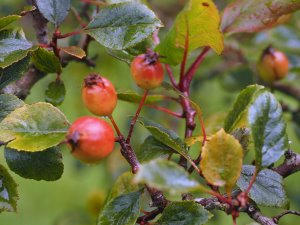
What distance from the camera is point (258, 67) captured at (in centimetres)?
136

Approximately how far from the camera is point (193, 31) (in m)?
0.94

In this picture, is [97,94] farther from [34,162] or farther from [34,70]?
[34,70]

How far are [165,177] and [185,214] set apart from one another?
0.17 metres

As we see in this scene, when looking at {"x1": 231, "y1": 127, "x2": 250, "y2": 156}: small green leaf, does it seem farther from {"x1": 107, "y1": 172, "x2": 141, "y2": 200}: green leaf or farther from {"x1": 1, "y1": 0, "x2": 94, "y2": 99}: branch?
{"x1": 1, "y1": 0, "x2": 94, "y2": 99}: branch

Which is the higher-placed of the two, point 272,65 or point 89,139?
point 89,139

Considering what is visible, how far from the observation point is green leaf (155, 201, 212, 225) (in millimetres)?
810

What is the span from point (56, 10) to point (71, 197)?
2271 millimetres

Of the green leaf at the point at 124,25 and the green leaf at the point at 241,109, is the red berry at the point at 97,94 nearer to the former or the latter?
the green leaf at the point at 124,25

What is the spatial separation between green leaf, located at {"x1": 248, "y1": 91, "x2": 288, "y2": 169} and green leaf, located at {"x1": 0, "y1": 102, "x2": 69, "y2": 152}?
0.29 metres

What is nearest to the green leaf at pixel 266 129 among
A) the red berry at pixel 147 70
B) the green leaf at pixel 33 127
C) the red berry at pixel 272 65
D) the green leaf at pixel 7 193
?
the red berry at pixel 147 70

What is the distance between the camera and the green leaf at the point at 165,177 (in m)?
0.65

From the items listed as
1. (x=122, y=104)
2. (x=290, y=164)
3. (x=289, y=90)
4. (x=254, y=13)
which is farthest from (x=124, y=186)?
(x=122, y=104)

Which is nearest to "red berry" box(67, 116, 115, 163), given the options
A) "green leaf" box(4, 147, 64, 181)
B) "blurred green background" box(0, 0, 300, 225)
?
"green leaf" box(4, 147, 64, 181)

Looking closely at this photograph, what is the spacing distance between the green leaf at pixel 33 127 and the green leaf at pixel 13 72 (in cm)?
11
